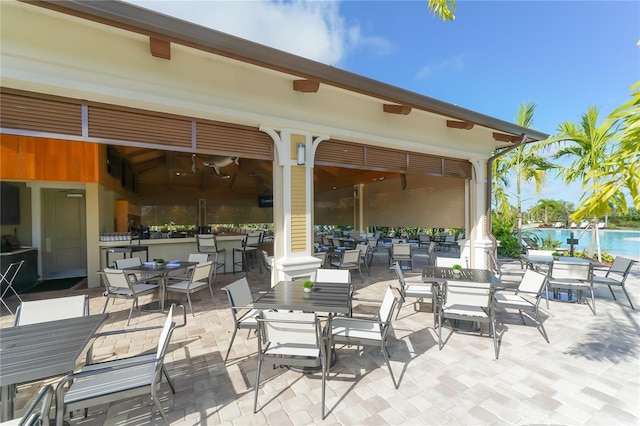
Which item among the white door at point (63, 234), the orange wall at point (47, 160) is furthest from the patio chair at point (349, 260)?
the white door at point (63, 234)

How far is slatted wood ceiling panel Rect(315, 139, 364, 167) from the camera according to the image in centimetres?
501

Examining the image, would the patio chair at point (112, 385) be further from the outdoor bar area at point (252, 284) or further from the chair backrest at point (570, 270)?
the chair backrest at point (570, 270)

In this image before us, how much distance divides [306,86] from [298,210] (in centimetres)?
210

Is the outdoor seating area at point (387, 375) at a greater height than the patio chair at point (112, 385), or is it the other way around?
the patio chair at point (112, 385)

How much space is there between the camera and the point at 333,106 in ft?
15.9

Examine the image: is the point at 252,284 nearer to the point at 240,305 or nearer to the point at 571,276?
the point at 240,305

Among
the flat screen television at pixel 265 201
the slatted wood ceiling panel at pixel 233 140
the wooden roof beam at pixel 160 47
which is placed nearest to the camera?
the wooden roof beam at pixel 160 47

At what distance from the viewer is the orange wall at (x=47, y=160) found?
209 inches

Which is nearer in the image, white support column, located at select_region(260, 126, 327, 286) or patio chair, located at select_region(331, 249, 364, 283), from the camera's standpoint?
white support column, located at select_region(260, 126, 327, 286)

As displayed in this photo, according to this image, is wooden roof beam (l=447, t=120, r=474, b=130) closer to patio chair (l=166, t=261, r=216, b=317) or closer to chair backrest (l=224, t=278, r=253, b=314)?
chair backrest (l=224, t=278, r=253, b=314)

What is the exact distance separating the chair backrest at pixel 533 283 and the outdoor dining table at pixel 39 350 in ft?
16.0

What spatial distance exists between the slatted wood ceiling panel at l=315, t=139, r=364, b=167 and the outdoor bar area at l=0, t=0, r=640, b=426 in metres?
0.04

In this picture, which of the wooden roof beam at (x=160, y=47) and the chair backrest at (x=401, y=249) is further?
the chair backrest at (x=401, y=249)

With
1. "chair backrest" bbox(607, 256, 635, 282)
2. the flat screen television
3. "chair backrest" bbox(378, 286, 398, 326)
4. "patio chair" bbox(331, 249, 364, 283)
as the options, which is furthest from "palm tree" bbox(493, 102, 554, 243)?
the flat screen television
